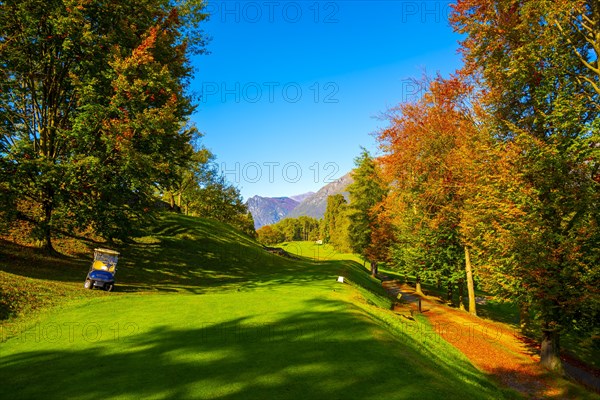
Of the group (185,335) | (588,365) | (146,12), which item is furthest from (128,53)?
(588,365)

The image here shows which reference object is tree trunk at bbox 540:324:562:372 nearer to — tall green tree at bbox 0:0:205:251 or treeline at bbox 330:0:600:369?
treeline at bbox 330:0:600:369

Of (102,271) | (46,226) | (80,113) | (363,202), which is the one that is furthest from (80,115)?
(363,202)

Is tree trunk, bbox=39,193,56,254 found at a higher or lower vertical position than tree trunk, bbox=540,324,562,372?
higher

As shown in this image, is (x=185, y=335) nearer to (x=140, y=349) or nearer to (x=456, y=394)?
(x=140, y=349)

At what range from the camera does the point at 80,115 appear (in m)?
22.6

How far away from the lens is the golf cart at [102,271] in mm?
20312

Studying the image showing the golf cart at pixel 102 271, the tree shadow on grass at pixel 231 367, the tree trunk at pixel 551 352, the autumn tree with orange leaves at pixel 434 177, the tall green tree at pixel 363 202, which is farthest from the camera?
the tall green tree at pixel 363 202

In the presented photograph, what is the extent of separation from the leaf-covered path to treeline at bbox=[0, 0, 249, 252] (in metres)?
24.3

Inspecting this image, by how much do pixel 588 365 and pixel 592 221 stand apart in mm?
12969

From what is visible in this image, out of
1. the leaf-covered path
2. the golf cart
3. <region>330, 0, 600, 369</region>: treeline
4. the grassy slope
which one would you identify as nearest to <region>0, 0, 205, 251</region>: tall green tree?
the golf cart

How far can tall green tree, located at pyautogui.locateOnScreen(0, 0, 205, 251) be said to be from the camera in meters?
21.6

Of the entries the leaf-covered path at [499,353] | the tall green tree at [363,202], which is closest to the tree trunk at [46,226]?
the leaf-covered path at [499,353]

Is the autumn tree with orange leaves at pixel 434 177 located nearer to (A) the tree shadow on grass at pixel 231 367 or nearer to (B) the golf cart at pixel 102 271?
(A) the tree shadow on grass at pixel 231 367

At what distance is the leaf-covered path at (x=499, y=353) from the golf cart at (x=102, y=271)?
21.7 m
